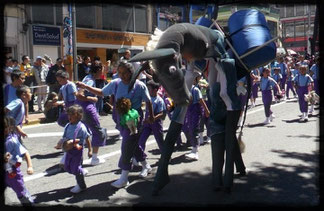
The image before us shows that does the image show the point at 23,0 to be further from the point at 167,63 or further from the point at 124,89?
the point at 167,63

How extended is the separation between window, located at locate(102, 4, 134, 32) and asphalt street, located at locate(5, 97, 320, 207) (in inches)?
637

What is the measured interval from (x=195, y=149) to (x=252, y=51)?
7.68 ft

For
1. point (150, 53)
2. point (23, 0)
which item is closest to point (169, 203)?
point (150, 53)

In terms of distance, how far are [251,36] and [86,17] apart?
1845 centimetres

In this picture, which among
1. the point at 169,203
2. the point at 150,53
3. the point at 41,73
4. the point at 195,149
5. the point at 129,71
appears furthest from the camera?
the point at 41,73

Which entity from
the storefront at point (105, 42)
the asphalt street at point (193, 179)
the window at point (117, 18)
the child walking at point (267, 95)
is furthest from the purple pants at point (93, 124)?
the window at point (117, 18)

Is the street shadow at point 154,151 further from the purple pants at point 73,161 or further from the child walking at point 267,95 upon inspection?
the child walking at point 267,95

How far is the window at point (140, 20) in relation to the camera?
84.0 ft

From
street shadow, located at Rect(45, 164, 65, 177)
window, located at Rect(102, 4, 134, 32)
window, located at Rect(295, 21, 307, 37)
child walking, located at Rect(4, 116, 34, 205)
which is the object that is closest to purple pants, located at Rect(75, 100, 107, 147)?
street shadow, located at Rect(45, 164, 65, 177)

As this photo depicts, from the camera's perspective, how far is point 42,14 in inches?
746

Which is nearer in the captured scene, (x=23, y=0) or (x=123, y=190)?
(x=123, y=190)

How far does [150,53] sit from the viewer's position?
4.02m

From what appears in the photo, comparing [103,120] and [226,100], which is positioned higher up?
[226,100]

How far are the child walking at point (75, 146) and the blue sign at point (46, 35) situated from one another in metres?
14.6
